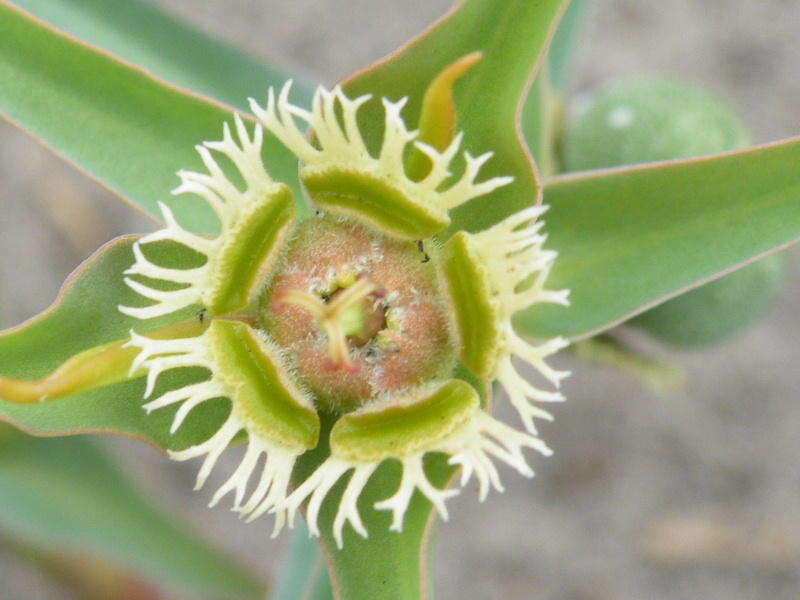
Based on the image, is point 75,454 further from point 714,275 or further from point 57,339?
point 714,275

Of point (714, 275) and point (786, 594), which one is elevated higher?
point (714, 275)

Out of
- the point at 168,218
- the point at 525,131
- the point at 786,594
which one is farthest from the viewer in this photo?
the point at 786,594

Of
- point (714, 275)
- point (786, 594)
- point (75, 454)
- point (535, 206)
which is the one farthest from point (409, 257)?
point (786, 594)

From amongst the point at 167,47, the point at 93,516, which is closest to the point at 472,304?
the point at 167,47

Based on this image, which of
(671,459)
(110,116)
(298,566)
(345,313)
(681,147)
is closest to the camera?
(345,313)

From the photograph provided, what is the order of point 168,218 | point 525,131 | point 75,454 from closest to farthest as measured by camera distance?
point 168,218 → point 525,131 → point 75,454

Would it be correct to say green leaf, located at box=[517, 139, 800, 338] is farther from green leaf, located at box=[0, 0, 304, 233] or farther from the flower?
green leaf, located at box=[0, 0, 304, 233]

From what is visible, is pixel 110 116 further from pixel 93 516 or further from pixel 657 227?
pixel 93 516

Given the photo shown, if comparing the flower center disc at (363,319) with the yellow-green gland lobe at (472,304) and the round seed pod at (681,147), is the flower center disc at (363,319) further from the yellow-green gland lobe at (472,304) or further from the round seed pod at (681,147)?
the round seed pod at (681,147)
